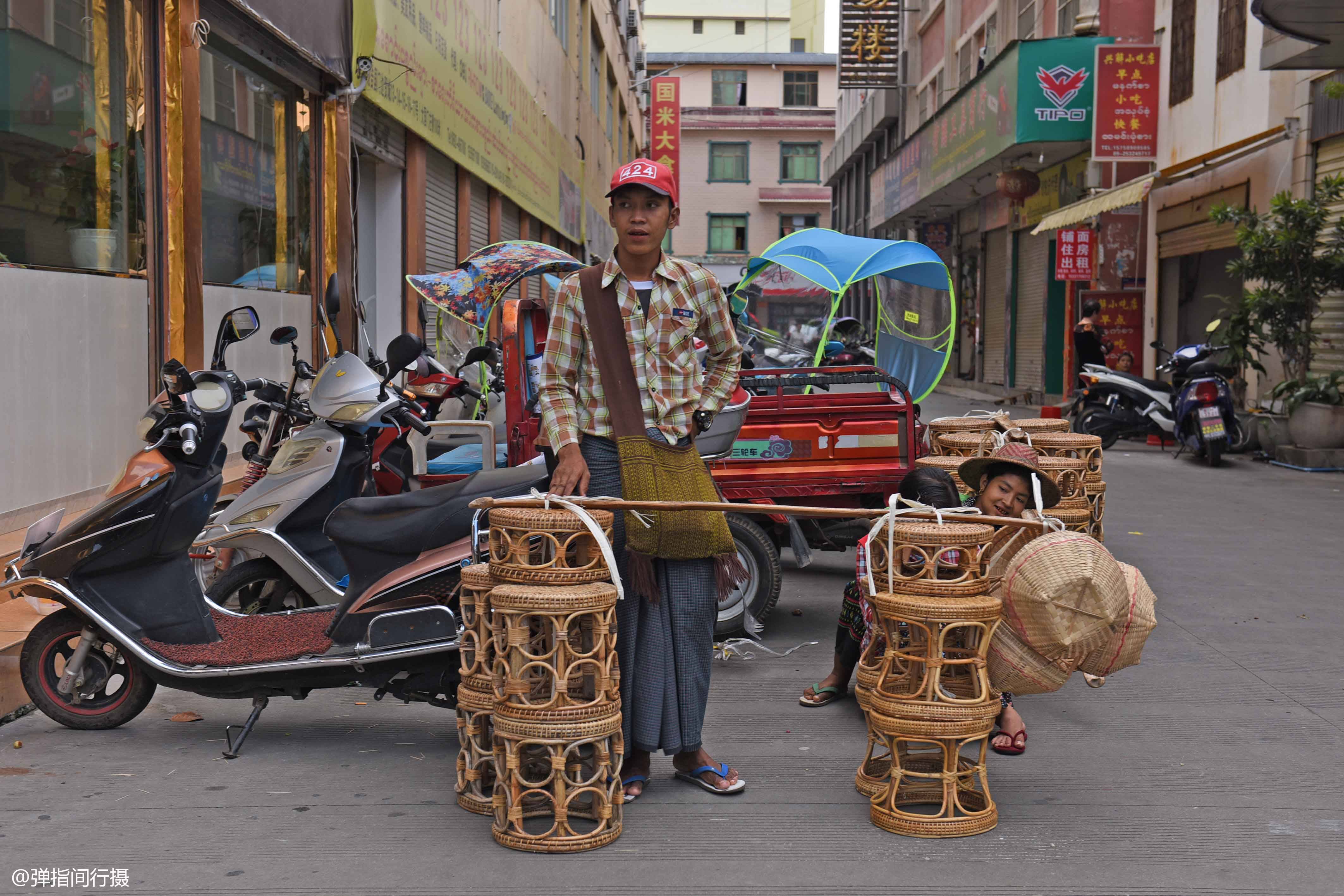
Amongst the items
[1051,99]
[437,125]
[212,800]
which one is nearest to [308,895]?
[212,800]

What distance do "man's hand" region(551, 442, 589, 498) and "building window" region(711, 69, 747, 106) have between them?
56943 millimetres

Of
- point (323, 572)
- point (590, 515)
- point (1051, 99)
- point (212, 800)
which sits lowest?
point (212, 800)

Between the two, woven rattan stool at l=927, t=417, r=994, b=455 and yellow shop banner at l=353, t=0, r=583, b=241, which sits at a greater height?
yellow shop banner at l=353, t=0, r=583, b=241

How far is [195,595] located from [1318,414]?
11.7 meters

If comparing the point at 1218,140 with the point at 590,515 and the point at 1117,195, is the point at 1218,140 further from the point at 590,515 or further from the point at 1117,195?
the point at 590,515

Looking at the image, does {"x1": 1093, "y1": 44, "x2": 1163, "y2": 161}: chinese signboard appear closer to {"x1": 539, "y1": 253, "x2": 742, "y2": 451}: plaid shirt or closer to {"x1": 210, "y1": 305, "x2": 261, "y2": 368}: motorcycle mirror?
{"x1": 210, "y1": 305, "x2": 261, "y2": 368}: motorcycle mirror

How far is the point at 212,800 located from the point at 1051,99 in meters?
17.6

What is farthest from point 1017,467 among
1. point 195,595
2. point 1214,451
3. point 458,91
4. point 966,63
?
point 966,63

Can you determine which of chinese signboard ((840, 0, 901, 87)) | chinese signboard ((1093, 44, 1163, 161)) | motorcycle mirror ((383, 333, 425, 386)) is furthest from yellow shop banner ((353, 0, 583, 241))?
chinese signboard ((840, 0, 901, 87))

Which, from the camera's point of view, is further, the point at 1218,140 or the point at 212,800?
the point at 1218,140

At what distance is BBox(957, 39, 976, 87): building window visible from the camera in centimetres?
2744

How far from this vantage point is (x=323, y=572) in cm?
495

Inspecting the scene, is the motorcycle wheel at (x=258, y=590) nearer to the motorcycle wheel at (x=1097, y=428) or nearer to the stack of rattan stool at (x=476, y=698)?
the stack of rattan stool at (x=476, y=698)

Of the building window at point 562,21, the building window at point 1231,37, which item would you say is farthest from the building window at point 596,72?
the building window at point 1231,37
